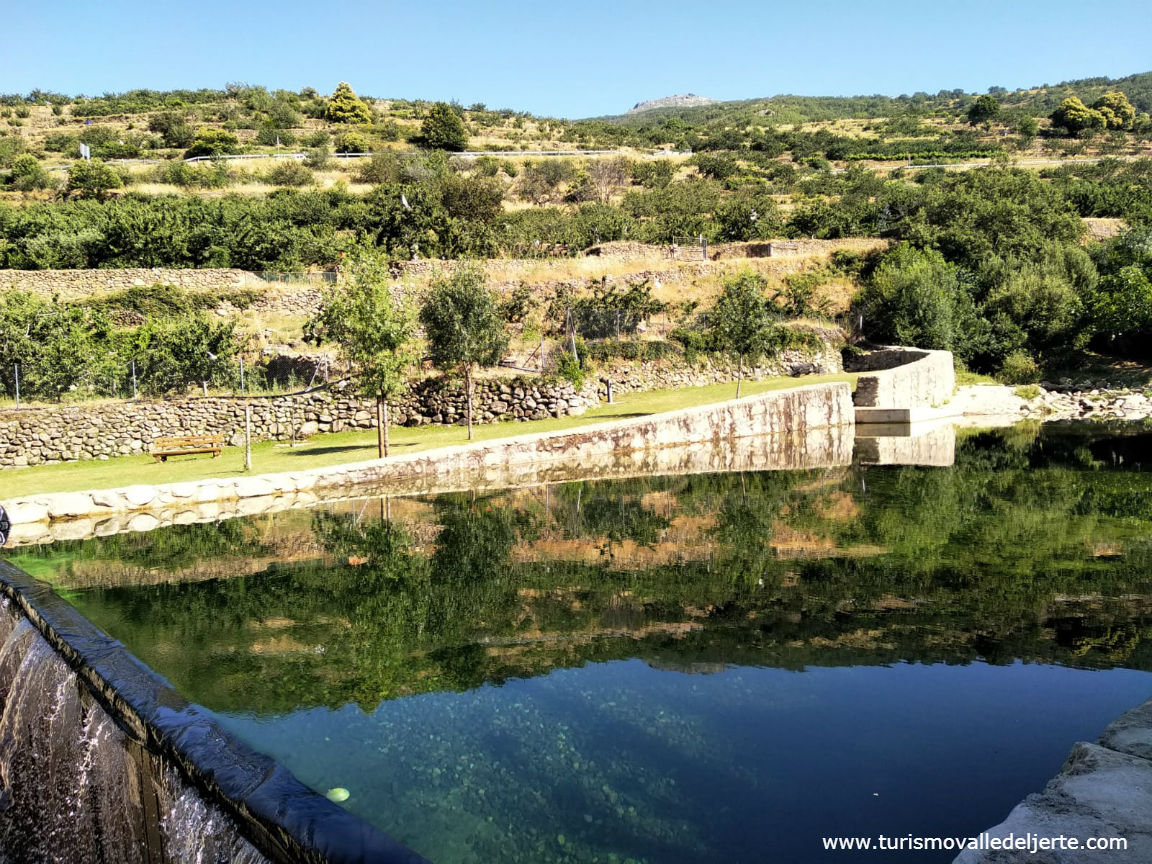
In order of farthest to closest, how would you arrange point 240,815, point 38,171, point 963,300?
point 38,171, point 963,300, point 240,815

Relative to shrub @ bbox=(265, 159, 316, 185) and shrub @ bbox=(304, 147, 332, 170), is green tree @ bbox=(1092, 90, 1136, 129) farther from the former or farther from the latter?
shrub @ bbox=(265, 159, 316, 185)

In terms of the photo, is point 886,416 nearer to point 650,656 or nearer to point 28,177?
point 650,656

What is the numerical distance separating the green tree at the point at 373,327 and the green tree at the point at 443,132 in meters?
53.6

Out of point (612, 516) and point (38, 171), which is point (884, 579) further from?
point (38, 171)

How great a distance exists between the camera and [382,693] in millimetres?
8867

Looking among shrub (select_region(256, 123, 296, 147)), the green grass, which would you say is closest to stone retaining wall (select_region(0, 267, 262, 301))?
the green grass

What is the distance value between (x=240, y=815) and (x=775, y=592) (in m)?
8.42

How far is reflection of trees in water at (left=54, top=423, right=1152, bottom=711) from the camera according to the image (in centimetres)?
961

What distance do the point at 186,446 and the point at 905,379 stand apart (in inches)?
1030

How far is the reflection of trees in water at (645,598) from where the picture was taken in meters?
9.61

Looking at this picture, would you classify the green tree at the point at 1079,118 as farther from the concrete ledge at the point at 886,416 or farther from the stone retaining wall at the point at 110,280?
the stone retaining wall at the point at 110,280

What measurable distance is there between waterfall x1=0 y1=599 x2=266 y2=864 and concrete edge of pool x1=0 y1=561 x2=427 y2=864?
5.1 inches

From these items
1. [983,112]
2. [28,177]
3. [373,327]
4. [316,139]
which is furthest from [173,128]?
[983,112]

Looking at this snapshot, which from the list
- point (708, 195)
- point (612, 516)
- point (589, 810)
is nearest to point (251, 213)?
point (708, 195)
